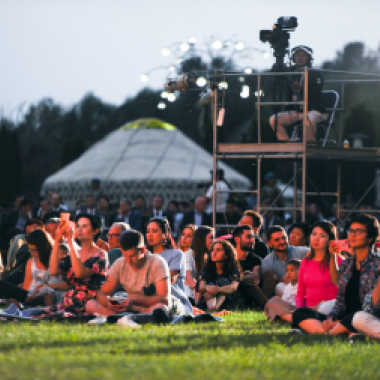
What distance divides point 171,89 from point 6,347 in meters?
9.22

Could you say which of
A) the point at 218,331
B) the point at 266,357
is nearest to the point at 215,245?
the point at 218,331

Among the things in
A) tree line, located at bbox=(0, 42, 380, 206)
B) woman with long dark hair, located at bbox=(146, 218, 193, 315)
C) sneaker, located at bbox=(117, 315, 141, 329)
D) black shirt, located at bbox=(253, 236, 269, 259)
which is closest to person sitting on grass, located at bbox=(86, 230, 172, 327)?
sneaker, located at bbox=(117, 315, 141, 329)

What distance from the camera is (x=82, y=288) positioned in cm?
747

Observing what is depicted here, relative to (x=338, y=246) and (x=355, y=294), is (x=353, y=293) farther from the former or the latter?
(x=338, y=246)

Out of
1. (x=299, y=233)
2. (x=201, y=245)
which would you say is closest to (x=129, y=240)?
(x=201, y=245)

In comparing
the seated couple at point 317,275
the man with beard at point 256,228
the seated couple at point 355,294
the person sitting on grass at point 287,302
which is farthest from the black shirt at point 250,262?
the seated couple at point 355,294

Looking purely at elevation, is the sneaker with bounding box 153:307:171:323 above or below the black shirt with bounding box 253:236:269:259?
below

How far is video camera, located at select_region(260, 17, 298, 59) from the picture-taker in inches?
470

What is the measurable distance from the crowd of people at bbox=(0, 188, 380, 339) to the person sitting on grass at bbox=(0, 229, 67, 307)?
11 millimetres

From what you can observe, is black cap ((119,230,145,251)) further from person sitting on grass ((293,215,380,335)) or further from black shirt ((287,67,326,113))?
black shirt ((287,67,326,113))

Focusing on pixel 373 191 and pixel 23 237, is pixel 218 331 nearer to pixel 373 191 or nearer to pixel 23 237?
pixel 23 237

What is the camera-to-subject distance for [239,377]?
4.56 m

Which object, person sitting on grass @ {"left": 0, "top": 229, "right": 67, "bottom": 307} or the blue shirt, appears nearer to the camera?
person sitting on grass @ {"left": 0, "top": 229, "right": 67, "bottom": 307}

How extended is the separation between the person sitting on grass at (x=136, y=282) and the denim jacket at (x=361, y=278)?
1509 mm
